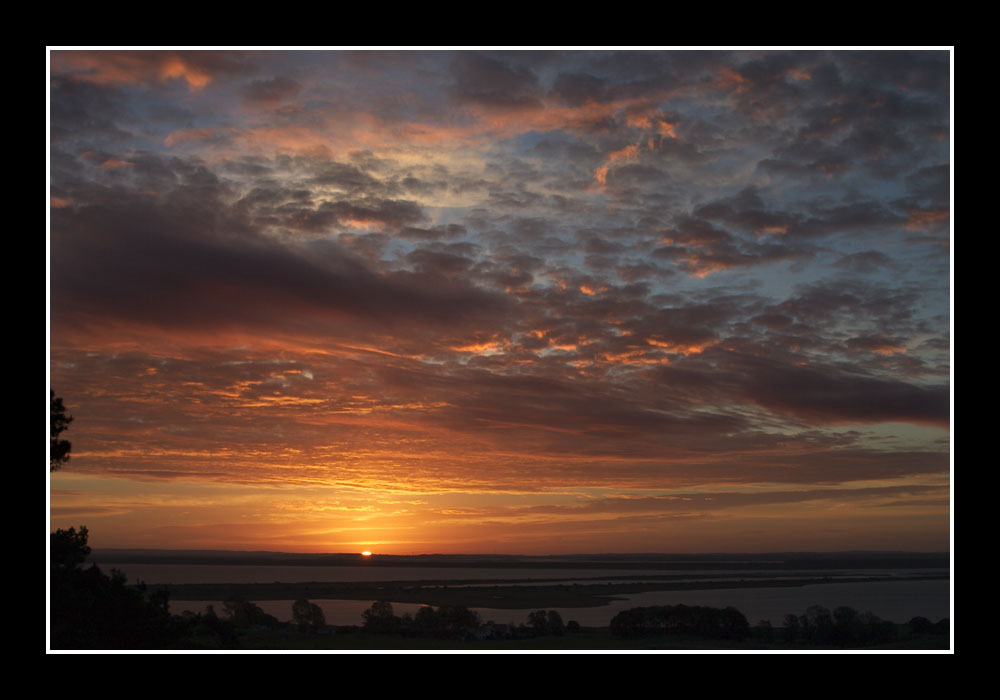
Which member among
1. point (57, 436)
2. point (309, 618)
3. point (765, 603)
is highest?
point (57, 436)

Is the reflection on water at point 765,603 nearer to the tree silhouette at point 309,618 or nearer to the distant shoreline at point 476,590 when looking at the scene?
the distant shoreline at point 476,590

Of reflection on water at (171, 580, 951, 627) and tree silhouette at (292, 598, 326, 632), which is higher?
tree silhouette at (292, 598, 326, 632)

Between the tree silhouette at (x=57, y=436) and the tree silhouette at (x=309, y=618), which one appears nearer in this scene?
the tree silhouette at (x=57, y=436)

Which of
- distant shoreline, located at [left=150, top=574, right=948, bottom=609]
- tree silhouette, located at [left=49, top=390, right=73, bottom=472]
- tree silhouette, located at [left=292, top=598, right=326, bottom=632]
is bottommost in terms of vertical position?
distant shoreline, located at [left=150, top=574, right=948, bottom=609]

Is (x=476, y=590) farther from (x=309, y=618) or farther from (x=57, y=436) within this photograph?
(x=57, y=436)

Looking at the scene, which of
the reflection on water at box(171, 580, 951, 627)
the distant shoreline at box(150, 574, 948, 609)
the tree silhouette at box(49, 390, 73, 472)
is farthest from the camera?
the distant shoreline at box(150, 574, 948, 609)

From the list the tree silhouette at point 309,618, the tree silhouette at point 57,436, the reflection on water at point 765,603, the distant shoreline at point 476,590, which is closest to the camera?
the tree silhouette at point 57,436

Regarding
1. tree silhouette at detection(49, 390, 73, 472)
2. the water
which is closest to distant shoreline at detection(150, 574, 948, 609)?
the water

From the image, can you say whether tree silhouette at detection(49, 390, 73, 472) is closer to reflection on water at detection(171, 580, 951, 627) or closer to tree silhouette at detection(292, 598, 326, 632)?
tree silhouette at detection(292, 598, 326, 632)

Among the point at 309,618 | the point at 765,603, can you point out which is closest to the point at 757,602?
the point at 765,603

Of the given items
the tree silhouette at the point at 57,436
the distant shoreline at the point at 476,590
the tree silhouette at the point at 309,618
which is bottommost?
the distant shoreline at the point at 476,590

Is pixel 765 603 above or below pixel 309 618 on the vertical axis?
below

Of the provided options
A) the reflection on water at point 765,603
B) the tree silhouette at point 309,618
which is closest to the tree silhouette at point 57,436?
the tree silhouette at point 309,618
